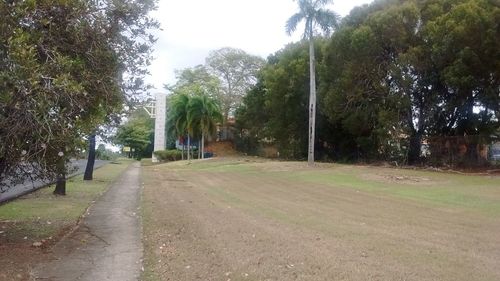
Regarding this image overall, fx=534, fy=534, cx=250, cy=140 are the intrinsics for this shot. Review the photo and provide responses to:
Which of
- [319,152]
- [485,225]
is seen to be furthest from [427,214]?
[319,152]

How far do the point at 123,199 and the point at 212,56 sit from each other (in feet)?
215

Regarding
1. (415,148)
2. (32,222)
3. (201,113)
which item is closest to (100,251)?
(32,222)

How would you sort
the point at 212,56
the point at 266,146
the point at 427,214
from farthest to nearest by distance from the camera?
1. the point at 212,56
2. the point at 266,146
3. the point at 427,214

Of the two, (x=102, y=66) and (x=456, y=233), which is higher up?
(x=102, y=66)

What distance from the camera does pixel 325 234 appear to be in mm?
9906

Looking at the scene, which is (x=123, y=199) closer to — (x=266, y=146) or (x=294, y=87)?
(x=294, y=87)

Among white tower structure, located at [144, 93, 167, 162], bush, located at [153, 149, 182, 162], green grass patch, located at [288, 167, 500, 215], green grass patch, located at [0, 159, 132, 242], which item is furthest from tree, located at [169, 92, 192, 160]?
green grass patch, located at [0, 159, 132, 242]

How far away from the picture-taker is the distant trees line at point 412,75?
2717 centimetres

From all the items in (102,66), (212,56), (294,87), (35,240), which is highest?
(212,56)

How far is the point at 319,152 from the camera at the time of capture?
47094 millimetres

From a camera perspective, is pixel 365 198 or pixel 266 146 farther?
pixel 266 146

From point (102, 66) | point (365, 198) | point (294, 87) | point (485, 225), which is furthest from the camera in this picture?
point (294, 87)

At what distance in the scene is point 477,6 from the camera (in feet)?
88.2

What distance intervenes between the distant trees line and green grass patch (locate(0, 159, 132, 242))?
1884 cm
